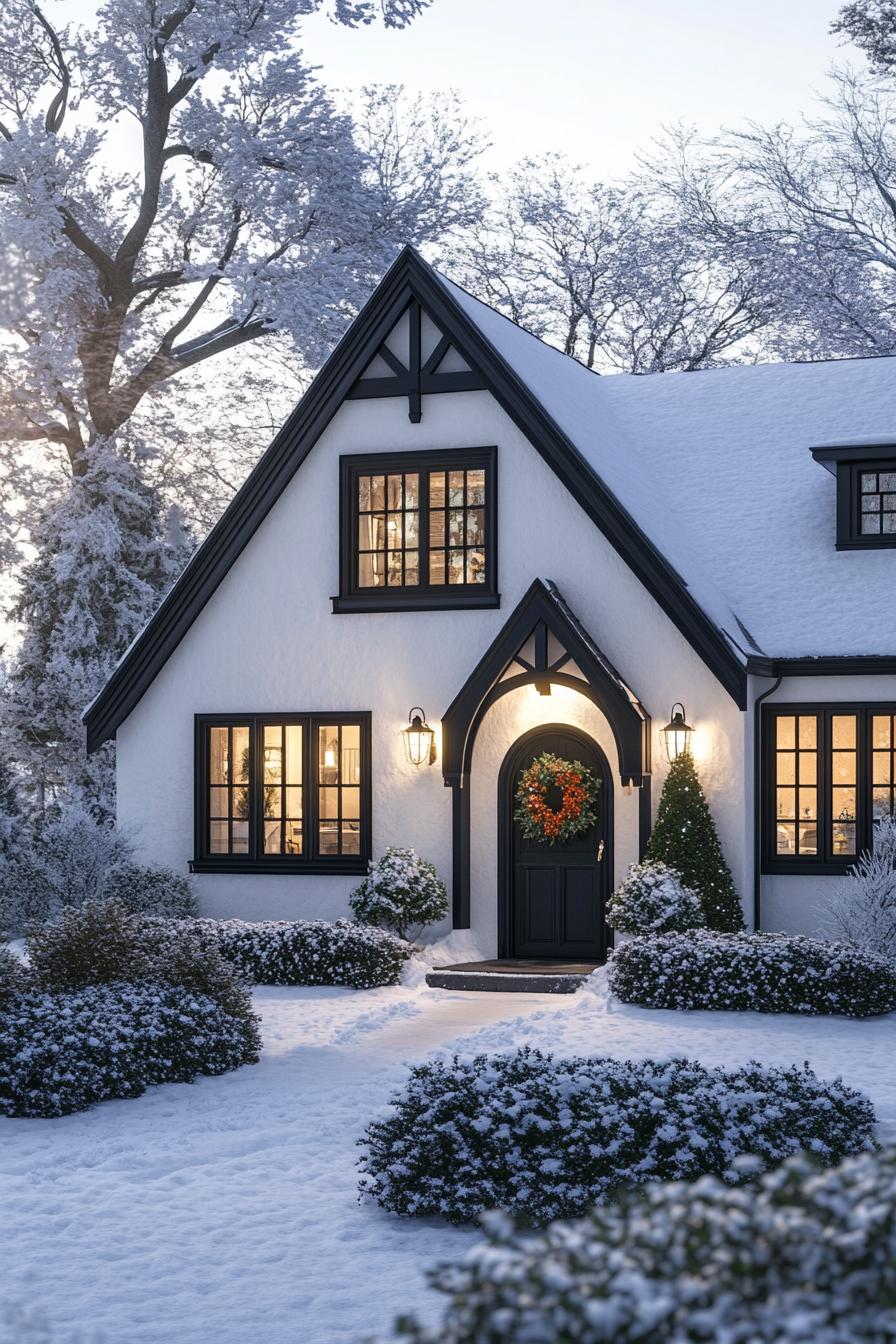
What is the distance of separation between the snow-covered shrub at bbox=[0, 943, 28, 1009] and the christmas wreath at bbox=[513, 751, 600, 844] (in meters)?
6.57

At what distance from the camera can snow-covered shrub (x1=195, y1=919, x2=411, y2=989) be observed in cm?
1572

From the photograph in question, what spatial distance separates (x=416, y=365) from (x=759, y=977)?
26.7ft

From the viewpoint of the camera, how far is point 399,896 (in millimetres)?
17109

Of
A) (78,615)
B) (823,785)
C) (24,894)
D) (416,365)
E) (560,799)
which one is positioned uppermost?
(416,365)

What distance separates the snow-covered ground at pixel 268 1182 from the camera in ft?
20.9

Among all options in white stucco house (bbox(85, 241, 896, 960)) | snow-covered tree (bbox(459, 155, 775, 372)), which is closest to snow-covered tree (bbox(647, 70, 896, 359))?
snow-covered tree (bbox(459, 155, 775, 372))

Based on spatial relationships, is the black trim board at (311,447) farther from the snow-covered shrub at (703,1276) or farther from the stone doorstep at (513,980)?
the snow-covered shrub at (703,1276)

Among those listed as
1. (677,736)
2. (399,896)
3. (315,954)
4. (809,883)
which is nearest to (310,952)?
(315,954)

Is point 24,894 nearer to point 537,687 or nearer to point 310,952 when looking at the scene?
point 310,952

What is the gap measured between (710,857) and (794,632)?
2.86 meters

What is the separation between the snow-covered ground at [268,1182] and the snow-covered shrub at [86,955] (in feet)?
4.18

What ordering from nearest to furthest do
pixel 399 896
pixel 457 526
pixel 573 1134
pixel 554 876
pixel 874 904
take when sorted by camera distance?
1. pixel 573 1134
2. pixel 874 904
3. pixel 399 896
4. pixel 554 876
5. pixel 457 526

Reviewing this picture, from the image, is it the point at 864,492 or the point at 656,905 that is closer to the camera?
the point at 656,905

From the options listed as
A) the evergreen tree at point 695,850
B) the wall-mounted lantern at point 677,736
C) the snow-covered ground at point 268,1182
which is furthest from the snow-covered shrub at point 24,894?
the wall-mounted lantern at point 677,736
